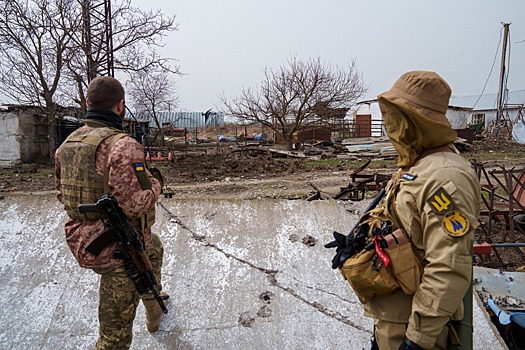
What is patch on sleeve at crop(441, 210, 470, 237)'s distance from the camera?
124cm

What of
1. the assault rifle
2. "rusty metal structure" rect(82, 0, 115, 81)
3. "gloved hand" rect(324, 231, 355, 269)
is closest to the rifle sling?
the assault rifle

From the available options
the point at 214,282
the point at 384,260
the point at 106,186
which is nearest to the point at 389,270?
the point at 384,260

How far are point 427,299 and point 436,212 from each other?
324 millimetres

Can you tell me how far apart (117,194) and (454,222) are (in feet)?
5.50

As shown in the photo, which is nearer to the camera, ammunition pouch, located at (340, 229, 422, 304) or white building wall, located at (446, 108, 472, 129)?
ammunition pouch, located at (340, 229, 422, 304)

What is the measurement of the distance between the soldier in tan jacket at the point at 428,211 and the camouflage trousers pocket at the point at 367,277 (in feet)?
0.24

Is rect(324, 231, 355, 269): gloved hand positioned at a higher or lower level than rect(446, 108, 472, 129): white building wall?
lower

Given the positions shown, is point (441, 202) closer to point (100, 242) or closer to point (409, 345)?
point (409, 345)

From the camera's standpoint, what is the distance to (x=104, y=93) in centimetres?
208

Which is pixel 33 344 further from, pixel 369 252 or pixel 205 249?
pixel 369 252

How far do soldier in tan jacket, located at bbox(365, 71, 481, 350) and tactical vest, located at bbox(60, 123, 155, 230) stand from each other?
1522mm

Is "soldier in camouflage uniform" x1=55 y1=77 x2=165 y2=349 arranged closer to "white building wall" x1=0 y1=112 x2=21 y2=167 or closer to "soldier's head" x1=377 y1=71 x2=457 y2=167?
"soldier's head" x1=377 y1=71 x2=457 y2=167

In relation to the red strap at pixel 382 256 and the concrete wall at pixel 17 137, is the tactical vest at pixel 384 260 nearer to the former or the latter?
the red strap at pixel 382 256

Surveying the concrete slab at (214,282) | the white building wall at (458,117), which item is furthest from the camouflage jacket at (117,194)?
the white building wall at (458,117)
